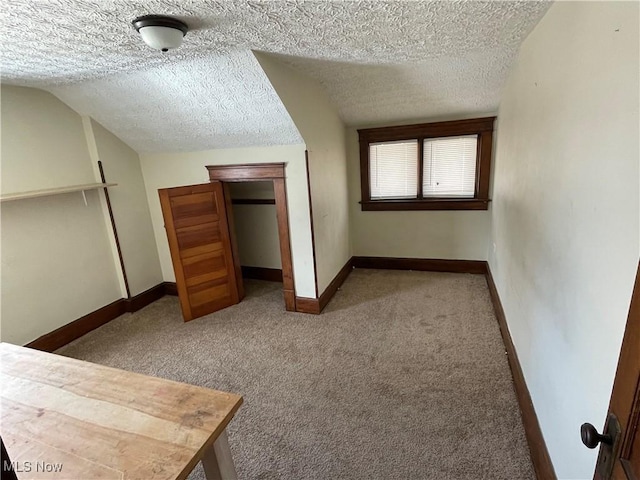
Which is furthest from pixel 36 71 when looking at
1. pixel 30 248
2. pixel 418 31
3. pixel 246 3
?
pixel 418 31

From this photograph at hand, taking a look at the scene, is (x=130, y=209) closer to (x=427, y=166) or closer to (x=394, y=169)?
(x=394, y=169)

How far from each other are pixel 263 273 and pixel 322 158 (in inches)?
71.1

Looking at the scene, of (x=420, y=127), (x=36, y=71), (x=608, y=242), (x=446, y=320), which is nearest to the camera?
(x=608, y=242)

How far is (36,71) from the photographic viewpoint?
7.34 ft

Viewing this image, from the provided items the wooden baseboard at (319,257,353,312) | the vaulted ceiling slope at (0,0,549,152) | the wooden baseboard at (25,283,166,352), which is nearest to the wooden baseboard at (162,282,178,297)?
the wooden baseboard at (25,283,166,352)

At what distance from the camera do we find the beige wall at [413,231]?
156 inches

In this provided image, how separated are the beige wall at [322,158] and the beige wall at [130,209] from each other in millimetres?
2067

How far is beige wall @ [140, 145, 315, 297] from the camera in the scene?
2.99 metres

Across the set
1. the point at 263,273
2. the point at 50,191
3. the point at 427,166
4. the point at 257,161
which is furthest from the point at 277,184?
the point at 427,166

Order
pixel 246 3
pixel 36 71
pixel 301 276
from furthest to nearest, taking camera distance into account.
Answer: pixel 301 276 < pixel 36 71 < pixel 246 3

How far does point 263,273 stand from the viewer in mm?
4250

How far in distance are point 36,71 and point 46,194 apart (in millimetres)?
934

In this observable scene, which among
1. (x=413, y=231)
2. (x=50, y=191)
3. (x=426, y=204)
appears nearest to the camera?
(x=50, y=191)

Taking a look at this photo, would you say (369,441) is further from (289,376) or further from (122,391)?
(122,391)
